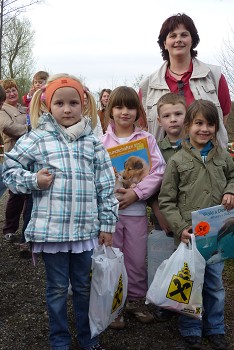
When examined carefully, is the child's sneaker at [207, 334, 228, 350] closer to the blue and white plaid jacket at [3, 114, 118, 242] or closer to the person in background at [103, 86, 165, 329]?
the person in background at [103, 86, 165, 329]

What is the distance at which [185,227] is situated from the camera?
129 inches

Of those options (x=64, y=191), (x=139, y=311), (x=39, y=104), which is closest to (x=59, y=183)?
(x=64, y=191)

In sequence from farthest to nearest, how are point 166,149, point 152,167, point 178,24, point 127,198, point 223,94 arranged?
point 223,94
point 178,24
point 166,149
point 152,167
point 127,198

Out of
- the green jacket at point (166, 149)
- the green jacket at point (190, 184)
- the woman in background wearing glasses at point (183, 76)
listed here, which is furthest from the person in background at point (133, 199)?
the woman in background wearing glasses at point (183, 76)

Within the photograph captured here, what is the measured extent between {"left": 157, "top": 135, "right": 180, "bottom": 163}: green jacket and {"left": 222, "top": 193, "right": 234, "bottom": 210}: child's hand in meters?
0.62

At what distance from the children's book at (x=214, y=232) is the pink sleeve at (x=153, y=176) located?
0.47 meters

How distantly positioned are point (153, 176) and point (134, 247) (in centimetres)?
57

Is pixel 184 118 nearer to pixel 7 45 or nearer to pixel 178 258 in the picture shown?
pixel 178 258

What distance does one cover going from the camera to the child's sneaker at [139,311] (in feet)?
12.2

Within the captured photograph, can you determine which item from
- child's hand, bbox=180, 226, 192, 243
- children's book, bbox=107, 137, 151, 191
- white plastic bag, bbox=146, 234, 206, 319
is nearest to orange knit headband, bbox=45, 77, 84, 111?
children's book, bbox=107, 137, 151, 191

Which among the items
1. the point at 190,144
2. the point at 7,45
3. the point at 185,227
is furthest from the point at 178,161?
the point at 7,45

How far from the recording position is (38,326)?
12.1ft

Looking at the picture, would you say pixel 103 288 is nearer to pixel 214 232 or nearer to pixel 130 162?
pixel 214 232

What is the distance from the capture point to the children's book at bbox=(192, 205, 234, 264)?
3242 millimetres
